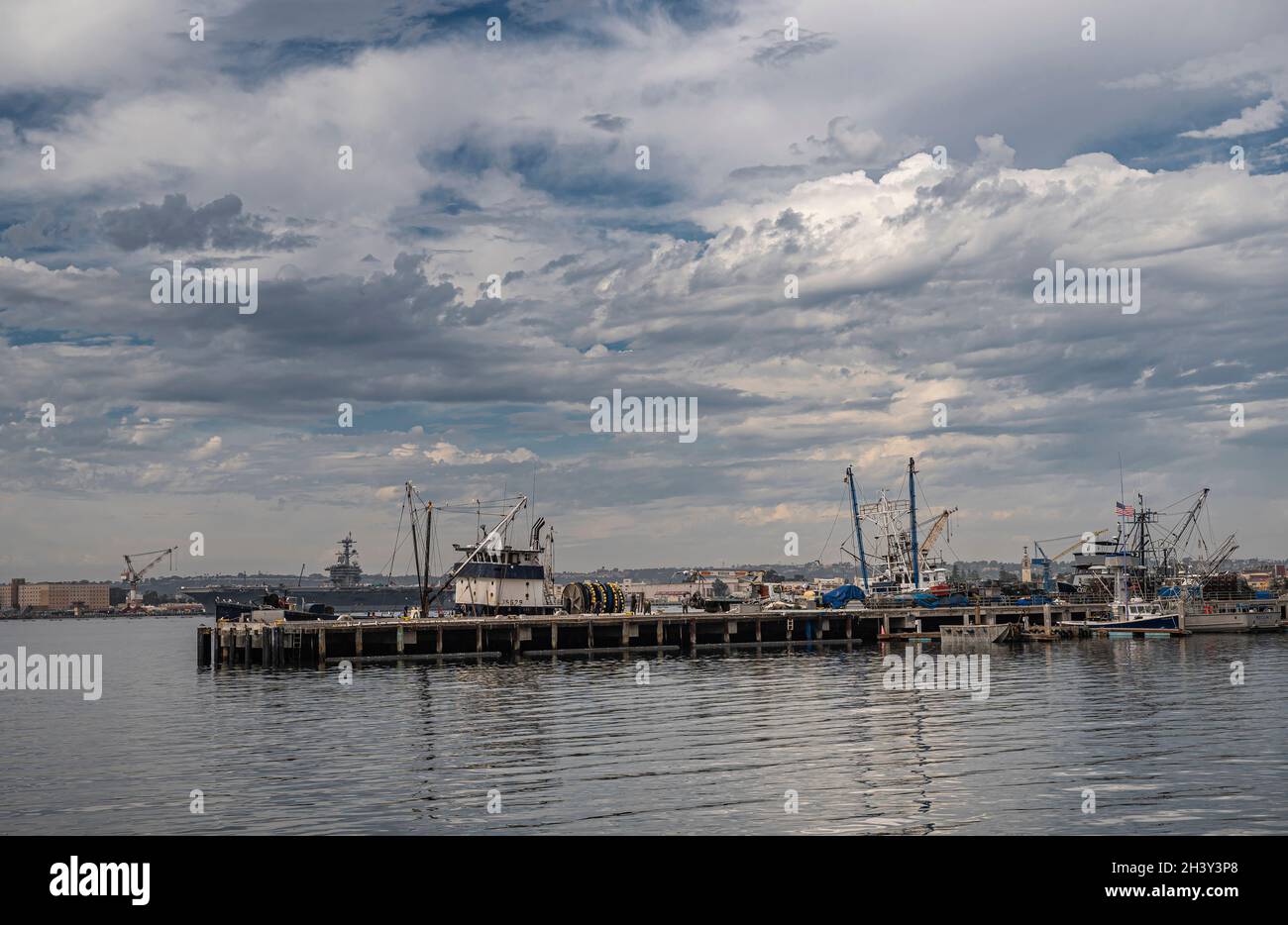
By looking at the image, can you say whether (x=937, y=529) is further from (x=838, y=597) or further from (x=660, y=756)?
(x=660, y=756)

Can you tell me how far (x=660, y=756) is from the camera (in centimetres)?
4050

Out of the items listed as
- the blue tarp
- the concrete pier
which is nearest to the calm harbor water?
the concrete pier

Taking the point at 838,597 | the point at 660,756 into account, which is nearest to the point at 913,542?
the point at 838,597

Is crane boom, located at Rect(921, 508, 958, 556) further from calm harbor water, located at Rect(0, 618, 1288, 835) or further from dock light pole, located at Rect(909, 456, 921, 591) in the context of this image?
calm harbor water, located at Rect(0, 618, 1288, 835)

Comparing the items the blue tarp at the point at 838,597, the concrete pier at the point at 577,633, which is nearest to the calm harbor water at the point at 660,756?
the concrete pier at the point at 577,633

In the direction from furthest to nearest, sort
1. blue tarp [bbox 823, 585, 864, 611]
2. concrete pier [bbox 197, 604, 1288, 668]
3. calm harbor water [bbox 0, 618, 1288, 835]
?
blue tarp [bbox 823, 585, 864, 611] < concrete pier [bbox 197, 604, 1288, 668] < calm harbor water [bbox 0, 618, 1288, 835]

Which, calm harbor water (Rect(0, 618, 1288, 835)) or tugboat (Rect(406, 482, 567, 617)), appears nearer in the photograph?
calm harbor water (Rect(0, 618, 1288, 835))

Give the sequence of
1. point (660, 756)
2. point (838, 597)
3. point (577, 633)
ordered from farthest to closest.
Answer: point (838, 597)
point (577, 633)
point (660, 756)

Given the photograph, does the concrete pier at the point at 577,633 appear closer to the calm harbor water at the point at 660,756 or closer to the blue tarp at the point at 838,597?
the calm harbor water at the point at 660,756

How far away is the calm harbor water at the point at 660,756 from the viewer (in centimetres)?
2989

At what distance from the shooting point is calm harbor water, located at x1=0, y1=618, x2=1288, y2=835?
29891 millimetres

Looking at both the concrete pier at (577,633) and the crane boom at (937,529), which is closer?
the concrete pier at (577,633)
